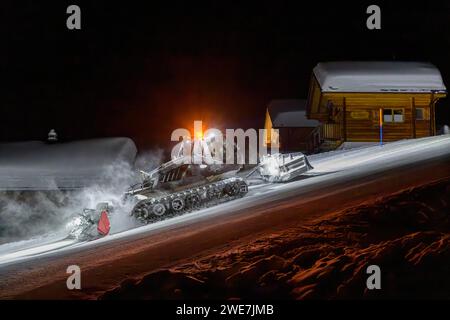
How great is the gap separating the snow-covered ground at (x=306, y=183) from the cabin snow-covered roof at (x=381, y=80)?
4.37 metres

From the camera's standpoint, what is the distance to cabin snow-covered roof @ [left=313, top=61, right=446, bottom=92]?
27.6 meters

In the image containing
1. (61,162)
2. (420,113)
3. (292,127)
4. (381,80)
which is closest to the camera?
(61,162)

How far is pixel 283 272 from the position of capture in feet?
35.0

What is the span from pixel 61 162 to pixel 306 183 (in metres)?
13.0

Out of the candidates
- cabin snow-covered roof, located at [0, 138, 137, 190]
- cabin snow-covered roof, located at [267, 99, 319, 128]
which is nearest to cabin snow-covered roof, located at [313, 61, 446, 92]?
cabin snow-covered roof, located at [0, 138, 137, 190]

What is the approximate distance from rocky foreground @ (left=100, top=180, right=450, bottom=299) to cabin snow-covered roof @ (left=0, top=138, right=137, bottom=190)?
44.6 ft

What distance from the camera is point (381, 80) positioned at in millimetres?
27891

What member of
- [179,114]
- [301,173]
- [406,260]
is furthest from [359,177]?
[179,114]

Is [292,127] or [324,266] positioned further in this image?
[292,127]

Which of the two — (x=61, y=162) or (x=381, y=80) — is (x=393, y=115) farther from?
(x=61, y=162)

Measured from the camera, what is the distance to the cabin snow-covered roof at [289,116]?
4031 centimetres

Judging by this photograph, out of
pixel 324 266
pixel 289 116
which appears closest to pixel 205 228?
pixel 324 266

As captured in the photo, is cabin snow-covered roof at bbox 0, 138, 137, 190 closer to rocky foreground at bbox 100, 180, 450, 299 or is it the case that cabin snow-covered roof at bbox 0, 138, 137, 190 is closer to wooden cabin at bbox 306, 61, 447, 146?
wooden cabin at bbox 306, 61, 447, 146
